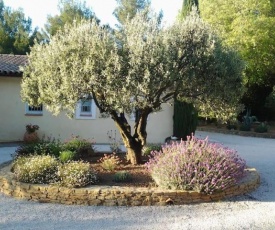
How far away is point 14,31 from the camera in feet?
122

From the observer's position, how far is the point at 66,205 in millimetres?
6621

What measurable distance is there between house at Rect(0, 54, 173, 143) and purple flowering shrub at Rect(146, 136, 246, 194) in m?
7.08

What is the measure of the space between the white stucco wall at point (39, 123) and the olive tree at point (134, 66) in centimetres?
639

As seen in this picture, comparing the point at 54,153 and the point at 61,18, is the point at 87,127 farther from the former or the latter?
the point at 61,18

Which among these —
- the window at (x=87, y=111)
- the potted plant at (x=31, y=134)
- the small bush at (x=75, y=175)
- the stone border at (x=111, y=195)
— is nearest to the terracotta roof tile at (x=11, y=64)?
the potted plant at (x=31, y=134)

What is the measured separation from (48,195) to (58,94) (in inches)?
79.9

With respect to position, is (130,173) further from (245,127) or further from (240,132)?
(245,127)

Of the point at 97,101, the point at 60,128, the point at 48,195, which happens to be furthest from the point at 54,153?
the point at 60,128

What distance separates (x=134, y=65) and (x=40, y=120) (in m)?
8.88

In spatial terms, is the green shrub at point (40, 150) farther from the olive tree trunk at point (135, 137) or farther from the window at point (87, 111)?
the window at point (87, 111)

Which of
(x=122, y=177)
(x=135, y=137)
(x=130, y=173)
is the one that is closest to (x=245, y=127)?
(x=135, y=137)

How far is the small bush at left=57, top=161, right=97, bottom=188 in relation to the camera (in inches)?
274

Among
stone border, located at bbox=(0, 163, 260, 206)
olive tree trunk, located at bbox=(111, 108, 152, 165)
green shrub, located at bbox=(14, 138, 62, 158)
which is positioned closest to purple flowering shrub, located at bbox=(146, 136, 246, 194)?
stone border, located at bbox=(0, 163, 260, 206)

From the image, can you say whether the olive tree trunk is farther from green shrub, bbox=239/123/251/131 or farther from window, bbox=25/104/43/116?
green shrub, bbox=239/123/251/131
